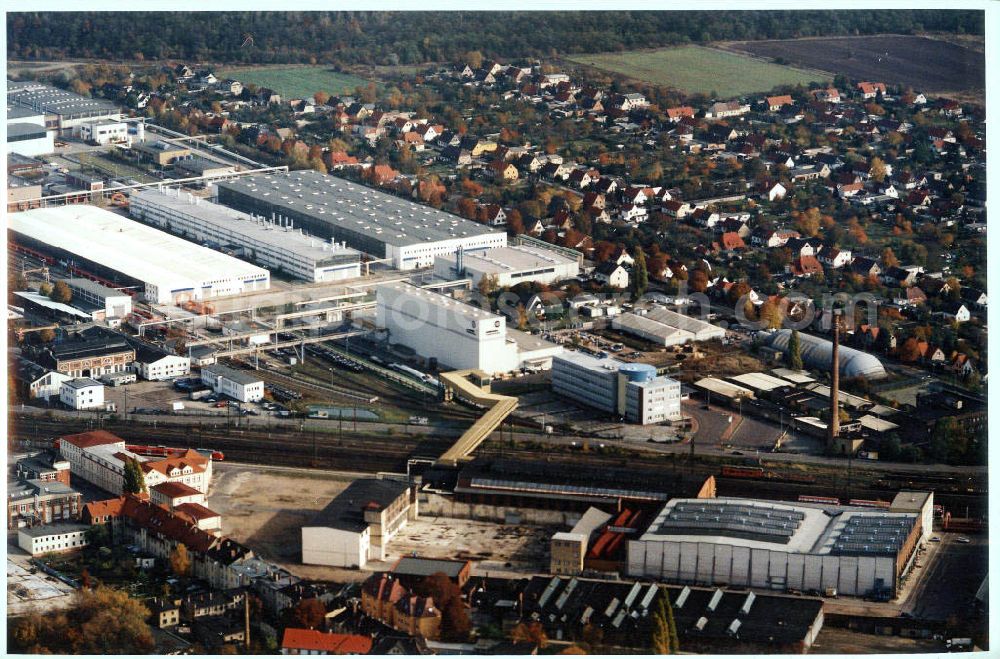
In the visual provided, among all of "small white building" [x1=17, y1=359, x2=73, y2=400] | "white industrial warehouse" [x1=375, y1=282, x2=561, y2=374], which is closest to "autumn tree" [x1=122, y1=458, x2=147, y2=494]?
"small white building" [x1=17, y1=359, x2=73, y2=400]

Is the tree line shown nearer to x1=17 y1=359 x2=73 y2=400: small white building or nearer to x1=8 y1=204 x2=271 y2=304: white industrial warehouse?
x1=8 y1=204 x2=271 y2=304: white industrial warehouse

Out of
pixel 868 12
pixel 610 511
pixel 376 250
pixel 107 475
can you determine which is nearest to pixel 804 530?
pixel 610 511

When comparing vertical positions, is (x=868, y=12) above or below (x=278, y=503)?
above

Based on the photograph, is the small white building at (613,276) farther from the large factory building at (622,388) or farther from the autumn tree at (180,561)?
the autumn tree at (180,561)

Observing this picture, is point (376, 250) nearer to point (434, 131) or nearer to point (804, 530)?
point (434, 131)

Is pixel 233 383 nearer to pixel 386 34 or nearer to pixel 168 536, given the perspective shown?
pixel 168 536

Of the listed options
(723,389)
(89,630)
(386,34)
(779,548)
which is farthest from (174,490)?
(386,34)
